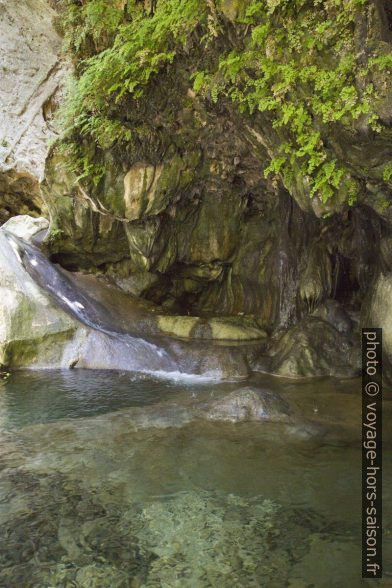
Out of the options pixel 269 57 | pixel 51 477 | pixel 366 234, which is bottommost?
pixel 51 477

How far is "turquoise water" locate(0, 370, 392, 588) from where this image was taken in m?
3.41

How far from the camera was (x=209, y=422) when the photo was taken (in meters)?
6.22

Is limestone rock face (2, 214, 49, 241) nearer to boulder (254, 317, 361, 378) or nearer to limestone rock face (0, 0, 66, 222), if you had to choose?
limestone rock face (0, 0, 66, 222)

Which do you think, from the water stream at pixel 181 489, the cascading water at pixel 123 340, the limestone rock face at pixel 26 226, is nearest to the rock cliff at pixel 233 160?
the cascading water at pixel 123 340

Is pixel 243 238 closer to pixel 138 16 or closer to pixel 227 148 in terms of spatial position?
pixel 227 148

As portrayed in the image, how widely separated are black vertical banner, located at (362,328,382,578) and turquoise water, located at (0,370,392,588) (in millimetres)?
70

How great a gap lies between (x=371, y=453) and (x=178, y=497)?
2265 mm

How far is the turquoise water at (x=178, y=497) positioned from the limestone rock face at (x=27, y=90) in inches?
389

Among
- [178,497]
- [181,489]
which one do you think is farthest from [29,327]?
[178,497]

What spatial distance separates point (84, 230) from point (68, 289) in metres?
1.51

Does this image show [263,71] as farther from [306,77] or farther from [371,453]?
[371,453]

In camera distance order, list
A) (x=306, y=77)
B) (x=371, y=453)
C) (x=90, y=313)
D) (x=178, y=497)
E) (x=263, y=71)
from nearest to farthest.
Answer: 1. (x=178, y=497)
2. (x=371, y=453)
3. (x=306, y=77)
4. (x=263, y=71)
5. (x=90, y=313)

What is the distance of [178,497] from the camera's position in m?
4.38

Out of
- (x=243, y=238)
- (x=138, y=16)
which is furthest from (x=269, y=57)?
(x=243, y=238)
